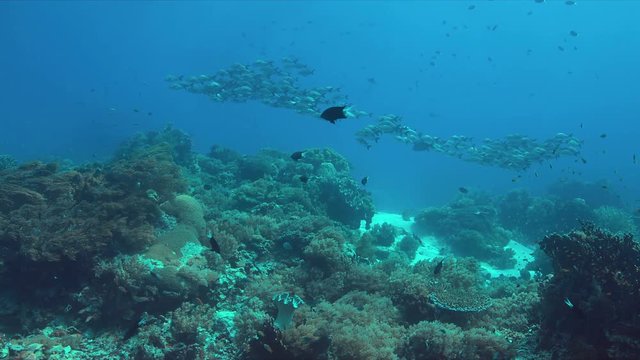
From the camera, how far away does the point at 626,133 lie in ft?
432

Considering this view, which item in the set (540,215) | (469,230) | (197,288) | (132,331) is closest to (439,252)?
(469,230)

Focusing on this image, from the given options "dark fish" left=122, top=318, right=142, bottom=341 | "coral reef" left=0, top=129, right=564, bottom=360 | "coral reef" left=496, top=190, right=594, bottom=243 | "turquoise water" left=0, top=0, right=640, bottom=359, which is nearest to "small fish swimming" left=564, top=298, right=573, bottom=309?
"turquoise water" left=0, top=0, right=640, bottom=359

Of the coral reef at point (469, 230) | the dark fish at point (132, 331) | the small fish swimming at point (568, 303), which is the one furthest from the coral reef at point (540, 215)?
the dark fish at point (132, 331)

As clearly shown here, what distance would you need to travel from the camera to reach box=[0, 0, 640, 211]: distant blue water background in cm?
13725

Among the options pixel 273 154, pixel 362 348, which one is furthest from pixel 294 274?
pixel 273 154

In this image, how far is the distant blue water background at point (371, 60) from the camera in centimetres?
13725

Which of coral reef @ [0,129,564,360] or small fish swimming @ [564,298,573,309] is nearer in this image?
small fish swimming @ [564,298,573,309]

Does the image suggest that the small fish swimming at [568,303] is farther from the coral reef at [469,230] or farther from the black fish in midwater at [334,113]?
the coral reef at [469,230]

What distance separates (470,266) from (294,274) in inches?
187

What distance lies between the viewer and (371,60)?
570 feet

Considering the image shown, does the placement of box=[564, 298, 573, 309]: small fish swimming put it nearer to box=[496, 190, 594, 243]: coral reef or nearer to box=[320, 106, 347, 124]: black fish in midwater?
box=[320, 106, 347, 124]: black fish in midwater

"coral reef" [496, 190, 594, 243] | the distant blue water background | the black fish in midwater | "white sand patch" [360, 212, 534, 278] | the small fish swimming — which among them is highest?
the distant blue water background

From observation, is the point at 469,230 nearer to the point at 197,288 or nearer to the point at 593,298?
the point at 593,298

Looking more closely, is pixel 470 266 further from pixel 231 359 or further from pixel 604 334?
pixel 231 359
